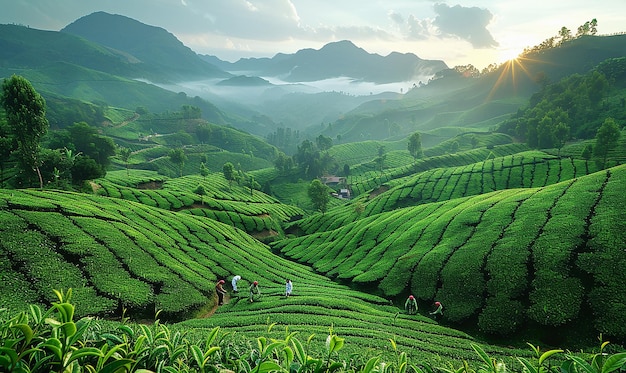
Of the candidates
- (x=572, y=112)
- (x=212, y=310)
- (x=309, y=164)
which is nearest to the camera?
(x=212, y=310)

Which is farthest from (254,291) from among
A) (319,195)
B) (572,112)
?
(572,112)

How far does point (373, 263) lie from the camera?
1378 inches

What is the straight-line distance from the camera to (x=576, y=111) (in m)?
134

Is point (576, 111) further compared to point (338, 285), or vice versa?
point (576, 111)

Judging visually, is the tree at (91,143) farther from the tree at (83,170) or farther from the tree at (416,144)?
the tree at (416,144)

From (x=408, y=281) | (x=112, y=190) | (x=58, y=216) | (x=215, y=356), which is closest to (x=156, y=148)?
(x=112, y=190)

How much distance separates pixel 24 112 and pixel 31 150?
6263 millimetres

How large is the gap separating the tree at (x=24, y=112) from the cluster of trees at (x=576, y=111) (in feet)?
433

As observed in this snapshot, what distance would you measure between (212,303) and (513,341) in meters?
23.2

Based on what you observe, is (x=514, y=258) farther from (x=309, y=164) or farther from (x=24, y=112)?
(x=309, y=164)

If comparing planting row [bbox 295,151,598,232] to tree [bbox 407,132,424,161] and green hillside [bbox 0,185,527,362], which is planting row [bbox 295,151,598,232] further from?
tree [bbox 407,132,424,161]

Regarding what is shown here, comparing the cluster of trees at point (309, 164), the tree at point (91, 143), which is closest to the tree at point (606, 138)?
the cluster of trees at point (309, 164)

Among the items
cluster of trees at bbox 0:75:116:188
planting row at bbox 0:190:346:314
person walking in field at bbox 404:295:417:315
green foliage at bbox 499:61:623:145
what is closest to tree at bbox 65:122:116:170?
cluster of trees at bbox 0:75:116:188

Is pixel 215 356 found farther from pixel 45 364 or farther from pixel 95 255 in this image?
pixel 95 255
